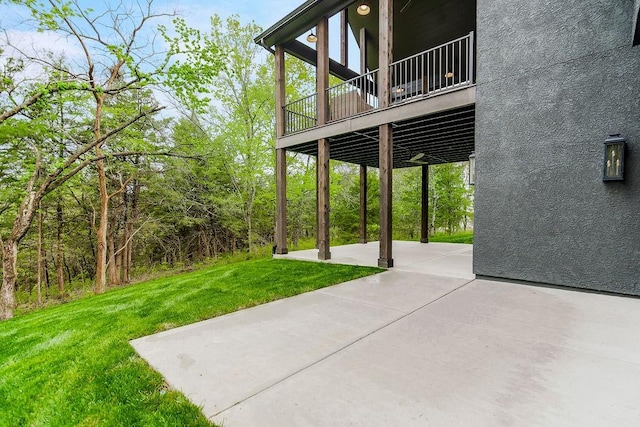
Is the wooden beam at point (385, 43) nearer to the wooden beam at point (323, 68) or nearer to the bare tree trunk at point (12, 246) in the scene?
the wooden beam at point (323, 68)

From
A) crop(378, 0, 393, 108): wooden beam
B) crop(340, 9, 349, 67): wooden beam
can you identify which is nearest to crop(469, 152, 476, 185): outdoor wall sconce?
crop(378, 0, 393, 108): wooden beam

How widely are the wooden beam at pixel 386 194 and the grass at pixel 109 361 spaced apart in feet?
3.27

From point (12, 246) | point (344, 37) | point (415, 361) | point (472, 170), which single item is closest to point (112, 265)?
point (12, 246)

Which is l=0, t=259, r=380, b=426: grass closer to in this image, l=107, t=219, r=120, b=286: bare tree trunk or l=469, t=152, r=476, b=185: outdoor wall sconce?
l=469, t=152, r=476, b=185: outdoor wall sconce

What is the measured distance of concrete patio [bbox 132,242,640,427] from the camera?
4.98 ft

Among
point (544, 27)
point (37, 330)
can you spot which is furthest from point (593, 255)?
point (37, 330)

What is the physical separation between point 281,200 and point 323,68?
3474 mm

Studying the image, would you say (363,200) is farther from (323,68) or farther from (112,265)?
(112,265)

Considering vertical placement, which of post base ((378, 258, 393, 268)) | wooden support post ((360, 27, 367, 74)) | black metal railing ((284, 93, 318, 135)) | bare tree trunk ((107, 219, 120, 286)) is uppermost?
wooden support post ((360, 27, 367, 74))

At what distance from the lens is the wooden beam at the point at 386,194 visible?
17.8ft

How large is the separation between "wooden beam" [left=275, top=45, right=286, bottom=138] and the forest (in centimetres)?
149

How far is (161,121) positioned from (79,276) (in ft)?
38.4

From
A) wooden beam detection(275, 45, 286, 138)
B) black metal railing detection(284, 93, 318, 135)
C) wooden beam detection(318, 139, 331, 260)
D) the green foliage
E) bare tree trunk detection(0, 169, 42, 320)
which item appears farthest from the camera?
black metal railing detection(284, 93, 318, 135)

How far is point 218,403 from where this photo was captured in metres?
1.64
